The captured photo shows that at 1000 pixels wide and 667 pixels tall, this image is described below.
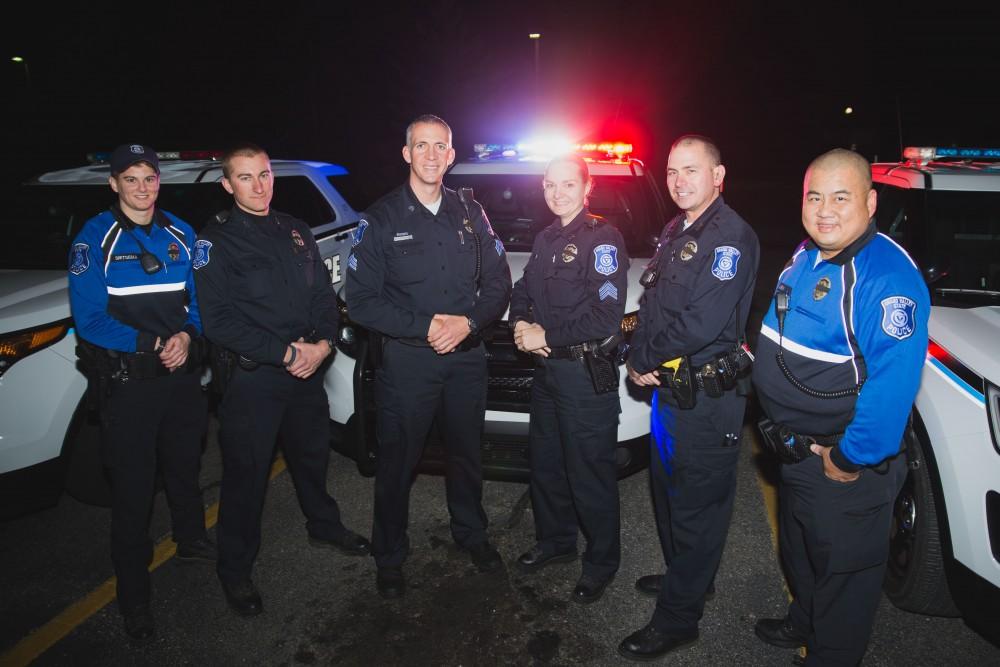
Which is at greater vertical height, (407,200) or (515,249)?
(407,200)

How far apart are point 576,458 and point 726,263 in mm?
1101

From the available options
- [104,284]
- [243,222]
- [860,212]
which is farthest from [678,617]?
[104,284]

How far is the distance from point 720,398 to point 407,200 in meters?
1.64

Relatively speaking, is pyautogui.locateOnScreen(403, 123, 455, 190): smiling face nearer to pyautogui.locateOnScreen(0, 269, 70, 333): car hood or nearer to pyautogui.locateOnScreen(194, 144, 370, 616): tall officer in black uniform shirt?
pyautogui.locateOnScreen(194, 144, 370, 616): tall officer in black uniform shirt

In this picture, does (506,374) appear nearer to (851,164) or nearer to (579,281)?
(579,281)

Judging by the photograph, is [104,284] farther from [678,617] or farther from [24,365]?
[678,617]

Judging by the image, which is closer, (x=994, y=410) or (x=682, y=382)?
(x=994, y=410)

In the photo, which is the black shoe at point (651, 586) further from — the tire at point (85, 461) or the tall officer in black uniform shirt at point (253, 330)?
the tire at point (85, 461)

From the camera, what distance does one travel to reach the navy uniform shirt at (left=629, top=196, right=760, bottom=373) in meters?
2.45

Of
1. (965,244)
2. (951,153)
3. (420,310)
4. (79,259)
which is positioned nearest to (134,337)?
(79,259)

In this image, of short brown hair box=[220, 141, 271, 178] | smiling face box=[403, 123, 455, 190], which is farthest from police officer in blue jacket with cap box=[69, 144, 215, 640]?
smiling face box=[403, 123, 455, 190]

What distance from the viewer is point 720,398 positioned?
2.58 meters

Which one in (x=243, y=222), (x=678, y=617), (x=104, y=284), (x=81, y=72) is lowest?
(x=678, y=617)

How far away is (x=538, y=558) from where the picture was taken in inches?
129
